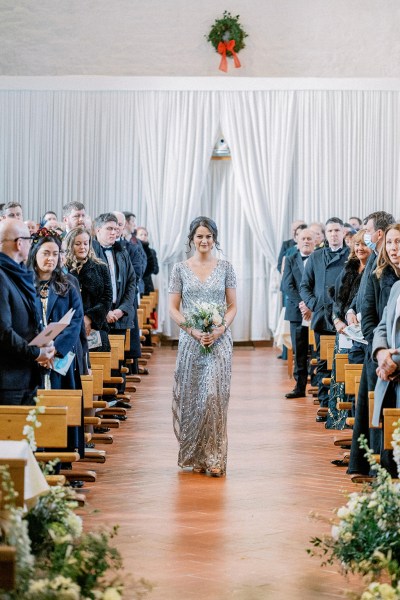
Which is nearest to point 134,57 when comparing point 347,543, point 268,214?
point 268,214

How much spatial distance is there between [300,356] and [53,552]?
30.8ft

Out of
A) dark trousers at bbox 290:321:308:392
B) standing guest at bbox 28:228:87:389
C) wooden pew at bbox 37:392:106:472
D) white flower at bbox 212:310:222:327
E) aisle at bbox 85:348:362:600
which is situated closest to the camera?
aisle at bbox 85:348:362:600

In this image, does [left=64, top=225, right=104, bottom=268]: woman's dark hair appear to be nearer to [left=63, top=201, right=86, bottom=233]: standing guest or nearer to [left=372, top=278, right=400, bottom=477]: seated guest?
[left=63, top=201, right=86, bottom=233]: standing guest

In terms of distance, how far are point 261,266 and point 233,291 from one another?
10909mm

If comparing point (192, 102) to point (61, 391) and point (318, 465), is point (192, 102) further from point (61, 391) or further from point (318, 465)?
point (61, 391)

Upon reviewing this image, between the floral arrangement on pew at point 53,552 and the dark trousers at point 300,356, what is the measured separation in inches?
352

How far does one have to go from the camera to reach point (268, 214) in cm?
1958

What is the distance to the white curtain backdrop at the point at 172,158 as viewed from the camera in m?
19.5

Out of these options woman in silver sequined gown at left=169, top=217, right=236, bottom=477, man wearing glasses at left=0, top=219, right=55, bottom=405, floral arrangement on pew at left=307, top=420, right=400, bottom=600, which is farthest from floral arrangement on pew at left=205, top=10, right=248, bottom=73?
floral arrangement on pew at left=307, top=420, right=400, bottom=600

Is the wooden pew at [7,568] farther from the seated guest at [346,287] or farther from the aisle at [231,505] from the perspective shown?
the seated guest at [346,287]

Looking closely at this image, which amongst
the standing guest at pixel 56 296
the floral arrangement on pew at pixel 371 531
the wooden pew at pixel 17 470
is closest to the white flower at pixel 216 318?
the standing guest at pixel 56 296

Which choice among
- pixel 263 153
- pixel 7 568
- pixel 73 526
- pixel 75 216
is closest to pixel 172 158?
pixel 263 153

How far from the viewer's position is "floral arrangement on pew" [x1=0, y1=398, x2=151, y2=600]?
3.43m

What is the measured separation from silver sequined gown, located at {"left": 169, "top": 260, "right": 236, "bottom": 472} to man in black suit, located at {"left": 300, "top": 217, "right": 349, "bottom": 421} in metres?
2.75
